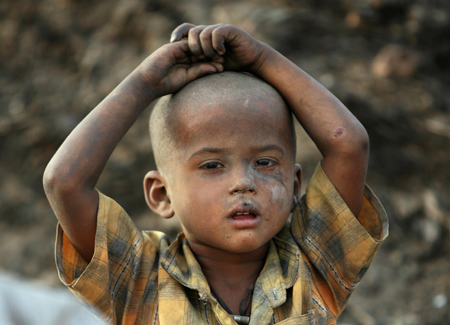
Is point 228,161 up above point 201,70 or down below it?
below

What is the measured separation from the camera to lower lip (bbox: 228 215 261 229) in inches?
73.4

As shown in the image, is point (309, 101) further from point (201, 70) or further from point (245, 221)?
point (245, 221)

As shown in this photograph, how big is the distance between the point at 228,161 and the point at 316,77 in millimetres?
1959

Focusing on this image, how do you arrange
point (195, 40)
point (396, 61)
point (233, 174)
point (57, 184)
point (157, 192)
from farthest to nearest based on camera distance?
point (396, 61) < point (157, 192) < point (195, 40) < point (233, 174) < point (57, 184)

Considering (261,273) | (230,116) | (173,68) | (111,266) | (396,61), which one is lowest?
(396,61)

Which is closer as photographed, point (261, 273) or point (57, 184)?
point (57, 184)

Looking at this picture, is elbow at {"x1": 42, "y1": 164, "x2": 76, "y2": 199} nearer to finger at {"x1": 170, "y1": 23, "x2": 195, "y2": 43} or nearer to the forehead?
the forehead

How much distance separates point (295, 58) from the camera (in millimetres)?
3834

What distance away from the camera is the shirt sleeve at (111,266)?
1818 millimetres

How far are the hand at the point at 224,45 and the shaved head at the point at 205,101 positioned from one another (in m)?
0.05

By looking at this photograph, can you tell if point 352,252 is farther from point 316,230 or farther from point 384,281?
point 384,281

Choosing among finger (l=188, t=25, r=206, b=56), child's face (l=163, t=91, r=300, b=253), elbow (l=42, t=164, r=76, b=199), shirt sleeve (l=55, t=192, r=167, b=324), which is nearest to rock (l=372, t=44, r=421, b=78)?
child's face (l=163, t=91, r=300, b=253)

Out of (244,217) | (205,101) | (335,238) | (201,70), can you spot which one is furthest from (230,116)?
(335,238)

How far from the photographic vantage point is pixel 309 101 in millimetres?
2057
